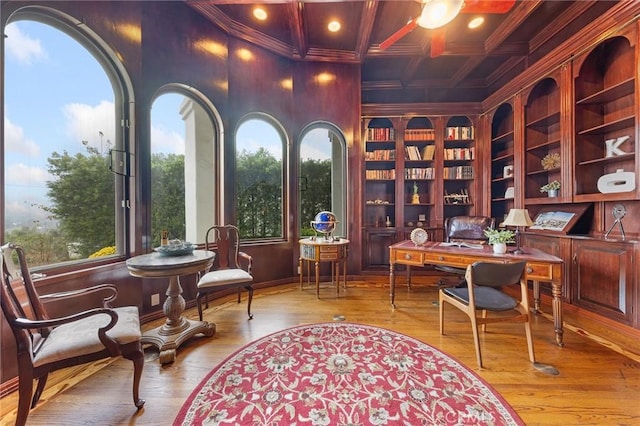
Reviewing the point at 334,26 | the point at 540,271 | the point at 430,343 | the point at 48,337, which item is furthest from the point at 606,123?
the point at 48,337

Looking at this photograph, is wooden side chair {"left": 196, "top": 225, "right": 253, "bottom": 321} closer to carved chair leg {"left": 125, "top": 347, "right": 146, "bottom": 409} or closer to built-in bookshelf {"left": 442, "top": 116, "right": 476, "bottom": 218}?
carved chair leg {"left": 125, "top": 347, "right": 146, "bottom": 409}

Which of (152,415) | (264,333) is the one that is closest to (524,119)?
(264,333)

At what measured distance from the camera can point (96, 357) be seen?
4.66 feet

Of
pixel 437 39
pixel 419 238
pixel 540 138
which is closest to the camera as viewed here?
pixel 437 39

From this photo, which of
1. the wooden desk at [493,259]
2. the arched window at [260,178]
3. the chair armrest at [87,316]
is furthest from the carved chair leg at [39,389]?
the wooden desk at [493,259]

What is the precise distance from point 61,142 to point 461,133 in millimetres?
5143

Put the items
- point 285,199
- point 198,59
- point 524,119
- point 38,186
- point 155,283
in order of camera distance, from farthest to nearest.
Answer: point 285,199 < point 524,119 < point 198,59 < point 155,283 < point 38,186

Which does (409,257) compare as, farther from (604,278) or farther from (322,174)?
(322,174)

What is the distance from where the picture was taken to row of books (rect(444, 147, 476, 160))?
13.8ft

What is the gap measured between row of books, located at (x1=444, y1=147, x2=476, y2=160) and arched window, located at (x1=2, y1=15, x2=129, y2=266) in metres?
4.55

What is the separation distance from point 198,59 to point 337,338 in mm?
3598

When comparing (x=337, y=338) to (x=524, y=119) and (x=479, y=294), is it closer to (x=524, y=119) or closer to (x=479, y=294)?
(x=479, y=294)

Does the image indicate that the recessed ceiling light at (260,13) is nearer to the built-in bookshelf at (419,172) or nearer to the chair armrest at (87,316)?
the built-in bookshelf at (419,172)

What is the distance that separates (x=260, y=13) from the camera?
125 inches
